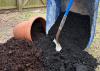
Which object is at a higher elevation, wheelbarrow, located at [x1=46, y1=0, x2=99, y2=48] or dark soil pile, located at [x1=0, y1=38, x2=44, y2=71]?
wheelbarrow, located at [x1=46, y1=0, x2=99, y2=48]

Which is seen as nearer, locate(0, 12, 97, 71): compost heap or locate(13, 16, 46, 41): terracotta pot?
locate(0, 12, 97, 71): compost heap

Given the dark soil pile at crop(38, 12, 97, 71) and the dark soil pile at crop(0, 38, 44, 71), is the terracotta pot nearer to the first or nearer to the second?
the dark soil pile at crop(0, 38, 44, 71)

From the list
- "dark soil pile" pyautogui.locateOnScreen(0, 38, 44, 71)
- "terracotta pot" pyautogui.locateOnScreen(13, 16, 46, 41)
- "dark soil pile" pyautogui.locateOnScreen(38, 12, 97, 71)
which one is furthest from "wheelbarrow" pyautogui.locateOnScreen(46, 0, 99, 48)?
"dark soil pile" pyautogui.locateOnScreen(0, 38, 44, 71)

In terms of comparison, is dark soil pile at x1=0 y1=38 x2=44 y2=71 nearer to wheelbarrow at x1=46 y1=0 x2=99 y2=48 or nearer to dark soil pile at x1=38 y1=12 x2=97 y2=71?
dark soil pile at x1=38 y1=12 x2=97 y2=71

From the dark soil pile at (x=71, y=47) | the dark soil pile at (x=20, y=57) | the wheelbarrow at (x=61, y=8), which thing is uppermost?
the wheelbarrow at (x=61, y=8)

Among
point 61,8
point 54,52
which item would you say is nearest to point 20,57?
point 54,52

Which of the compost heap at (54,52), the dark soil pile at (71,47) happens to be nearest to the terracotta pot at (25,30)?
the compost heap at (54,52)

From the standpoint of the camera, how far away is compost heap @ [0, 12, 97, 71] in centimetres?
468

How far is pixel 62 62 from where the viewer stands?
4.73 meters

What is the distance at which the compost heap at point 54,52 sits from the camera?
468cm

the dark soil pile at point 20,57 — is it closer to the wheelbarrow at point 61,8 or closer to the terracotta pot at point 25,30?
the terracotta pot at point 25,30

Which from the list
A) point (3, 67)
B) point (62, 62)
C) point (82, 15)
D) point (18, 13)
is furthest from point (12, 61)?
point (18, 13)

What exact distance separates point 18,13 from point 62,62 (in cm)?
465

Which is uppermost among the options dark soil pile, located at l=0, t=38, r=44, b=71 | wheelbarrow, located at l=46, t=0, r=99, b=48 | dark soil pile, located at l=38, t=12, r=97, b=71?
wheelbarrow, located at l=46, t=0, r=99, b=48
